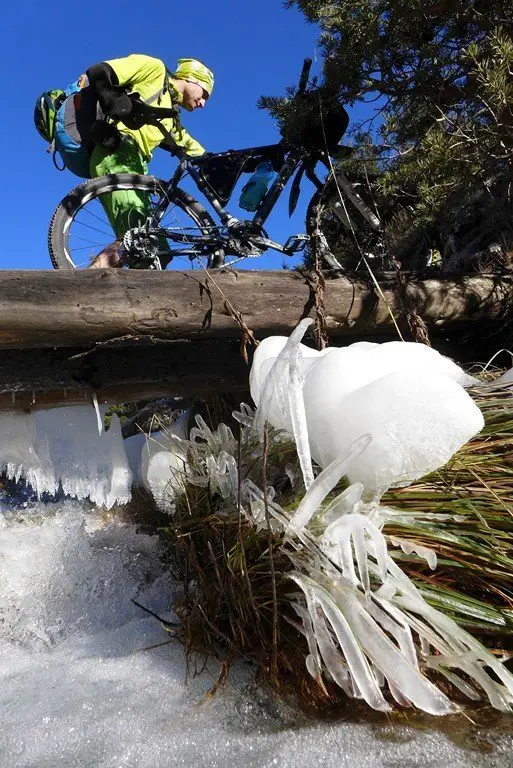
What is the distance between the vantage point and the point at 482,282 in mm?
2918

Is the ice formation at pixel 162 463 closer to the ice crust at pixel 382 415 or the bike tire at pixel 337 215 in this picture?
the ice crust at pixel 382 415

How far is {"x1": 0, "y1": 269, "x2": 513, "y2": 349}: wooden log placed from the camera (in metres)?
2.03

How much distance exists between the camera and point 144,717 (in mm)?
1171

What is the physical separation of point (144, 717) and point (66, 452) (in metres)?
1.52

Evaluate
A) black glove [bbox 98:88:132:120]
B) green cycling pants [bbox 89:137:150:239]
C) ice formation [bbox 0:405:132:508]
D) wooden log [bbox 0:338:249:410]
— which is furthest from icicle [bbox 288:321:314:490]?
green cycling pants [bbox 89:137:150:239]

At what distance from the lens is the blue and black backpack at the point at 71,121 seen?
4.46 metres

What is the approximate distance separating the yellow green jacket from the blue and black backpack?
315 mm

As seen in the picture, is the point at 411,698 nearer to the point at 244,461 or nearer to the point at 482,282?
the point at 244,461

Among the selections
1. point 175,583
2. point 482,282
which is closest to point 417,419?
point 175,583

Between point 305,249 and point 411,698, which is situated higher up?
point 305,249

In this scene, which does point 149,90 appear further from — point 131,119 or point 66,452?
point 66,452

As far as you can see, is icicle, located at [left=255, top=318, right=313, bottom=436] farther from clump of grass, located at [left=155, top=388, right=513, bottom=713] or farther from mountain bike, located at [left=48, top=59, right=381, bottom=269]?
mountain bike, located at [left=48, top=59, right=381, bottom=269]

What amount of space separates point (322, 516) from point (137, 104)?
4369 mm

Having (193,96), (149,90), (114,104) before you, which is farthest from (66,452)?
(193,96)
